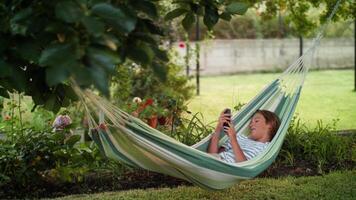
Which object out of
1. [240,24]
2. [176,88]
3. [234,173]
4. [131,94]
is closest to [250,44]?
[240,24]

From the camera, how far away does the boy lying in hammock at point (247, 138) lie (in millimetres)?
2666

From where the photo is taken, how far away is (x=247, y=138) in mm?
2840

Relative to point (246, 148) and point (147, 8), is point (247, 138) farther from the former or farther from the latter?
point (147, 8)

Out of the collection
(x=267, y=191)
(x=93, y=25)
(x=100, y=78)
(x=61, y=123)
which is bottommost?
(x=267, y=191)

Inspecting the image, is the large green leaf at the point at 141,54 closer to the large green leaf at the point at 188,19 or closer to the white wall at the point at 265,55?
the large green leaf at the point at 188,19

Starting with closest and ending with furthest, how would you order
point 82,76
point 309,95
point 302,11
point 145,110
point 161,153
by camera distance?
point 82,76, point 161,153, point 145,110, point 302,11, point 309,95

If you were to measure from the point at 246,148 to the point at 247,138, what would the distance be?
109 mm

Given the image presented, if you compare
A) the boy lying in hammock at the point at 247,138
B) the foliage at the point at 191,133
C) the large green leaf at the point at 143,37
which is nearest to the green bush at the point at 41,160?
the foliage at the point at 191,133

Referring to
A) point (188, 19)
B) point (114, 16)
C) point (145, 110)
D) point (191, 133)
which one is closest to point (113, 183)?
point (191, 133)

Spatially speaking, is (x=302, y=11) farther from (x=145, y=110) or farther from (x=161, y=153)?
(x=161, y=153)

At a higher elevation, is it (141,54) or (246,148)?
(141,54)

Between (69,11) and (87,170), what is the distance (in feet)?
5.96

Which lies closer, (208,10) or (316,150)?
(208,10)

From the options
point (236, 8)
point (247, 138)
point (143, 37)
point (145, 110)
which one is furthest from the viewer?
point (145, 110)
